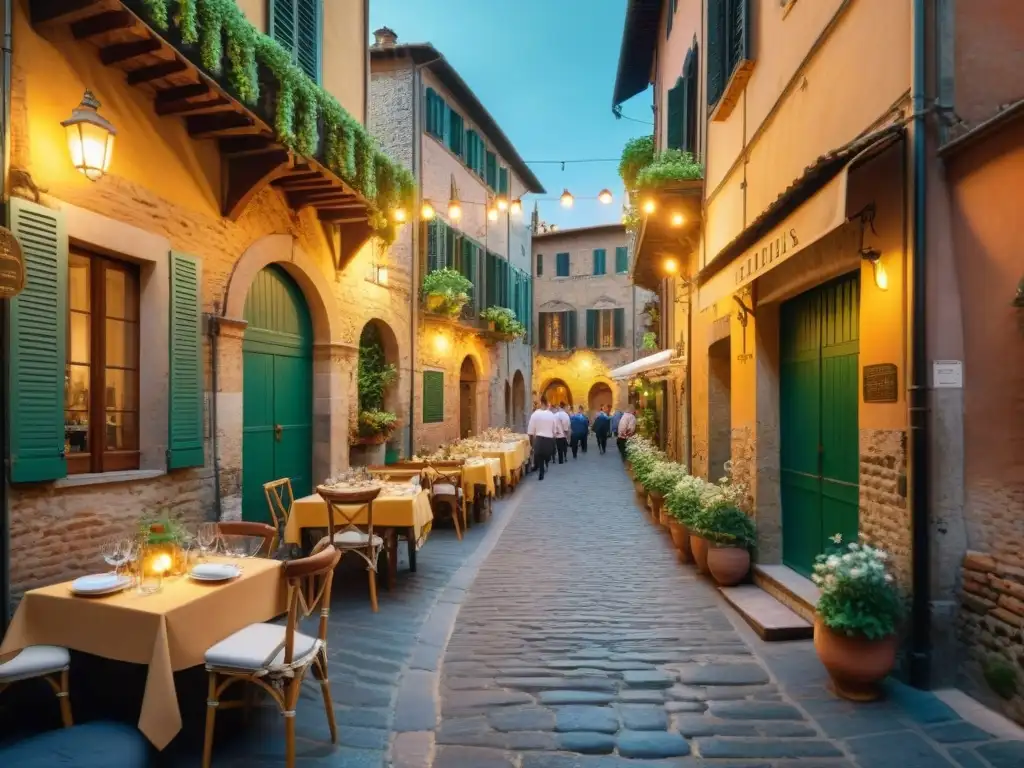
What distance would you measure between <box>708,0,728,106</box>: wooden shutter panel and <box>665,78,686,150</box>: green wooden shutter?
2.18m

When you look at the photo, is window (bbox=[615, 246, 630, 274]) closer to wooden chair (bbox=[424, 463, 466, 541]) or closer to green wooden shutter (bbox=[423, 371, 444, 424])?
green wooden shutter (bbox=[423, 371, 444, 424])

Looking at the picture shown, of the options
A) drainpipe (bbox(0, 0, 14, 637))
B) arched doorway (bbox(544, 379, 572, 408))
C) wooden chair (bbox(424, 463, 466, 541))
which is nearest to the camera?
drainpipe (bbox(0, 0, 14, 637))

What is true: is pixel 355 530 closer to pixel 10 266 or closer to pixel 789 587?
pixel 10 266

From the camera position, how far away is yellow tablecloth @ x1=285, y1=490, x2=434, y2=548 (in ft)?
21.8

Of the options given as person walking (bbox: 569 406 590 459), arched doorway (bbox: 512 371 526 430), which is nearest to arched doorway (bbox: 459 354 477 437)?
person walking (bbox: 569 406 590 459)

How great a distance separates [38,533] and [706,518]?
5.31 metres

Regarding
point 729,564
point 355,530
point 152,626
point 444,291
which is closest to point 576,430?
→ point 444,291

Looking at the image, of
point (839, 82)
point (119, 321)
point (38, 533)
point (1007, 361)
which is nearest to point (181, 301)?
point (119, 321)

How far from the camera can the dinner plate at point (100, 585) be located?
11.5 ft

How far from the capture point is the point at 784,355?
21.6 ft

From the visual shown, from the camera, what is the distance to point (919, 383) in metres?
3.92

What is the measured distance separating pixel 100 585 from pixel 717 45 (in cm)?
781

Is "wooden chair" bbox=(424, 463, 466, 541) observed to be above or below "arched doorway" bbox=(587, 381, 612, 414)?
below

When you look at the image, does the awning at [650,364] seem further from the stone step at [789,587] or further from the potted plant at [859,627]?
the potted plant at [859,627]
